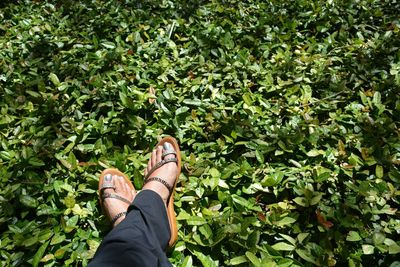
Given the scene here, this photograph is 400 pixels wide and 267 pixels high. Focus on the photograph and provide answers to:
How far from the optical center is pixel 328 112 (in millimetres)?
2865

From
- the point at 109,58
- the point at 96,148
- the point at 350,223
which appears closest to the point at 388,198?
the point at 350,223

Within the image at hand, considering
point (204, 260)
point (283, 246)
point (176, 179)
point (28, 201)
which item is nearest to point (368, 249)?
point (283, 246)

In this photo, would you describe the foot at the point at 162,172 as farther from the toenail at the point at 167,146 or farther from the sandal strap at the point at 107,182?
the sandal strap at the point at 107,182

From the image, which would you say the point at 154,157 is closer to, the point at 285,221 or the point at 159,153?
the point at 159,153

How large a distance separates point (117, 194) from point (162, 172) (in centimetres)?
30

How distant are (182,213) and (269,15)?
2.39 m

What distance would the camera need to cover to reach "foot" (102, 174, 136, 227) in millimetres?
2238

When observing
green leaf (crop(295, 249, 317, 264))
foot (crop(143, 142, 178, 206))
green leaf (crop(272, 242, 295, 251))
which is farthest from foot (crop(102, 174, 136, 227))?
green leaf (crop(295, 249, 317, 264))

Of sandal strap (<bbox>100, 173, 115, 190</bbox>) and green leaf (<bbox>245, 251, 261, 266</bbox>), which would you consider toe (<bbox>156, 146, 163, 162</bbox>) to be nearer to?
sandal strap (<bbox>100, 173, 115, 190</bbox>)

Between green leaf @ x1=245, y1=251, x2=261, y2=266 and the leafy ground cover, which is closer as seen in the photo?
green leaf @ x1=245, y1=251, x2=261, y2=266

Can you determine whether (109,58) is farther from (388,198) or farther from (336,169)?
(388,198)

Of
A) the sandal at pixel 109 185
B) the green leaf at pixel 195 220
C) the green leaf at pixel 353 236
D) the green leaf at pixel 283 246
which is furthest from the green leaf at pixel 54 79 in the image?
the green leaf at pixel 353 236

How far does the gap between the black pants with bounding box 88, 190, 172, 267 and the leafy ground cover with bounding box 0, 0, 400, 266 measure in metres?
0.20

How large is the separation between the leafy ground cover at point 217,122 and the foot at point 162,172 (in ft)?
0.31
